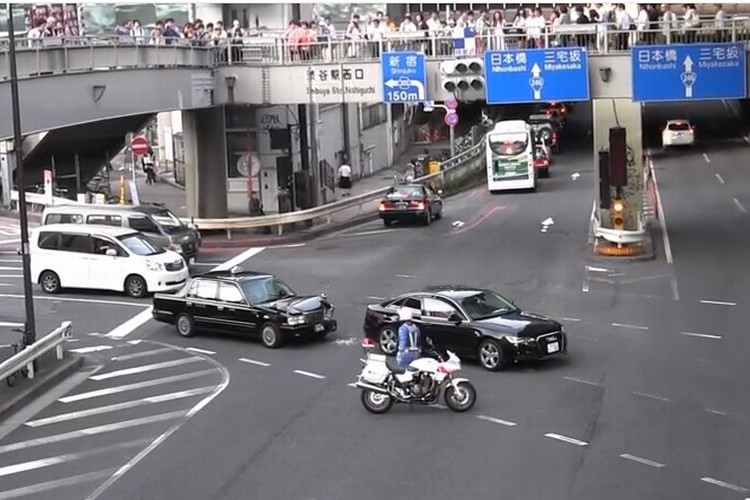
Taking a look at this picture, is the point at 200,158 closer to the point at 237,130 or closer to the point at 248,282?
the point at 237,130

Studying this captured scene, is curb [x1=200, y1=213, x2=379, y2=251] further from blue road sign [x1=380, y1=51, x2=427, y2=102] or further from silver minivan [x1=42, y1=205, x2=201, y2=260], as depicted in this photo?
blue road sign [x1=380, y1=51, x2=427, y2=102]

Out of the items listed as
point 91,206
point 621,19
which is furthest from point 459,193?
point 91,206

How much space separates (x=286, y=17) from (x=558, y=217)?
649 inches

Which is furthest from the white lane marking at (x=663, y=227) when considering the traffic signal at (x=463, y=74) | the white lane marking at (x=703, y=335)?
the traffic signal at (x=463, y=74)

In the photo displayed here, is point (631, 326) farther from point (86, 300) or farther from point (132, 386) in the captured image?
point (86, 300)

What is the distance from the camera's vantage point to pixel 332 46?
132 feet

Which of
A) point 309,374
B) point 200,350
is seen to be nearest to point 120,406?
point 309,374

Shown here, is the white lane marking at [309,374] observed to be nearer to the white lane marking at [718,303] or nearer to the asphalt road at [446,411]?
the asphalt road at [446,411]

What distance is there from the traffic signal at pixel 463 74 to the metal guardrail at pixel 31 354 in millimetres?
17080

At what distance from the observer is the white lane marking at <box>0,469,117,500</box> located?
16.0 m

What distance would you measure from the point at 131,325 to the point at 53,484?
38.1 ft

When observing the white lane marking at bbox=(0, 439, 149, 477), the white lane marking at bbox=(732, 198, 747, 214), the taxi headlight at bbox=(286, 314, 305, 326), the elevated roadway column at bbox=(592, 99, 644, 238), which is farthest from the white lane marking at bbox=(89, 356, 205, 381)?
the white lane marking at bbox=(732, 198, 747, 214)

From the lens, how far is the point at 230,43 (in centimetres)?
4144

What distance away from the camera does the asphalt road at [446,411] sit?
15.9m
